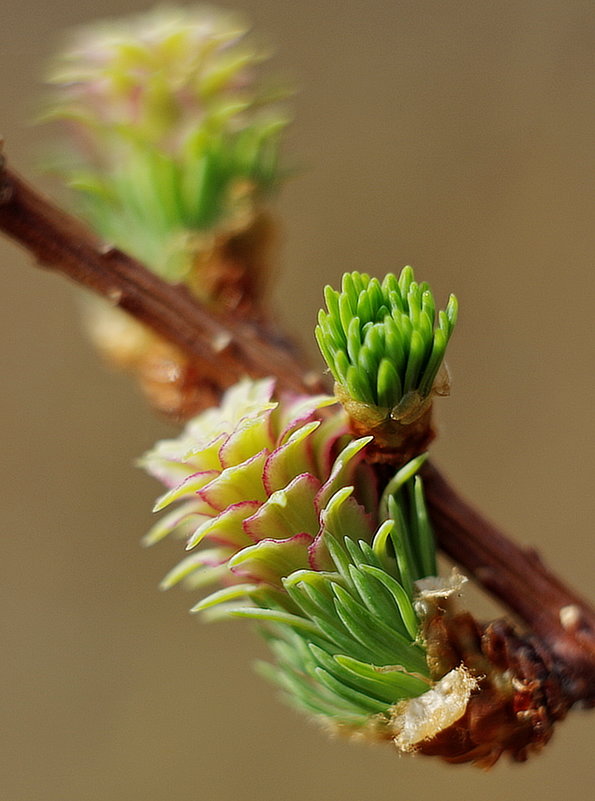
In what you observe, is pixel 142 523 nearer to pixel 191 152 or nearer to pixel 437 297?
pixel 437 297

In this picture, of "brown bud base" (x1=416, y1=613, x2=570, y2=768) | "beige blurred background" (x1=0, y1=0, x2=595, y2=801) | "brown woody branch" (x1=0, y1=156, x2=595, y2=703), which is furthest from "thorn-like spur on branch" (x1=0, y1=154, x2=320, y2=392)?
"beige blurred background" (x1=0, y1=0, x2=595, y2=801)

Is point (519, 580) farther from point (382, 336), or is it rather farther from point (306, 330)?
point (306, 330)

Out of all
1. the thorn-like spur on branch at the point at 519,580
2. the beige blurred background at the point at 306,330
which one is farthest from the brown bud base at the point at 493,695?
the beige blurred background at the point at 306,330

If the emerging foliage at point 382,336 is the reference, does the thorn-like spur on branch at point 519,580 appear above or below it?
below

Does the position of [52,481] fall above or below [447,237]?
above

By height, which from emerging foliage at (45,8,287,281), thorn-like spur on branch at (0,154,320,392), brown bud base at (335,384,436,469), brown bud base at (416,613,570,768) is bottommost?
brown bud base at (416,613,570,768)

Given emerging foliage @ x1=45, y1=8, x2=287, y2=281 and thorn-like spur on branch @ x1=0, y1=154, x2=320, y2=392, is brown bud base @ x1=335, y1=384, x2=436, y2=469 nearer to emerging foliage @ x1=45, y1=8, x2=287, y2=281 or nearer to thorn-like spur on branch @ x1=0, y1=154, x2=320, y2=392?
thorn-like spur on branch @ x1=0, y1=154, x2=320, y2=392

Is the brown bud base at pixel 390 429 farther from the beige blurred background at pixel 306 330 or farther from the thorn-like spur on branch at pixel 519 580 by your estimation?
the beige blurred background at pixel 306 330

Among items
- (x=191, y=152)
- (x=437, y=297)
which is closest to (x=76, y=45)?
(x=191, y=152)
